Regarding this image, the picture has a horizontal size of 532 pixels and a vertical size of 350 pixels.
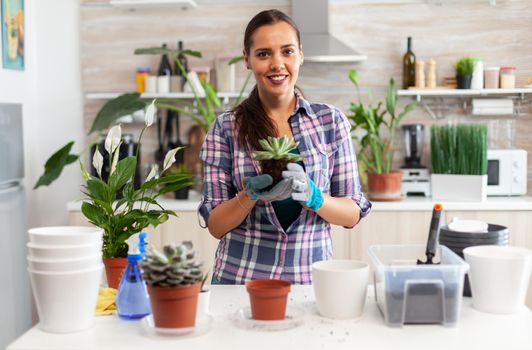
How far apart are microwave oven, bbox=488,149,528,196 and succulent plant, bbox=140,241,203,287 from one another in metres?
2.86

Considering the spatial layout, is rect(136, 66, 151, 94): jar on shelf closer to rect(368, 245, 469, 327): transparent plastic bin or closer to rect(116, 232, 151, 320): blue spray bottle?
rect(116, 232, 151, 320): blue spray bottle

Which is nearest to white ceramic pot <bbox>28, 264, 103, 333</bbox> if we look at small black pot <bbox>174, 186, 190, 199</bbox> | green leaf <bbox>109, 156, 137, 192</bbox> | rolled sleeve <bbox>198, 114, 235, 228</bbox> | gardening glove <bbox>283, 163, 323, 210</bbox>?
green leaf <bbox>109, 156, 137, 192</bbox>

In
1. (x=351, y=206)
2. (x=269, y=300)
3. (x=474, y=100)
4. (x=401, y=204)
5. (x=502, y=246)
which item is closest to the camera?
(x=269, y=300)

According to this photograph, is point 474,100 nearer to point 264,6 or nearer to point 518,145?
point 518,145

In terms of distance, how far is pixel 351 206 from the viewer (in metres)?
2.15

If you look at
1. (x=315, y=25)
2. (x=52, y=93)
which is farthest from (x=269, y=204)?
(x=52, y=93)

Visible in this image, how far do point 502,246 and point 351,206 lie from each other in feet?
1.54

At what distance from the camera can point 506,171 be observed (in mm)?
4043

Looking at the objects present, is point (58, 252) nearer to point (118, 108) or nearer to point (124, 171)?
point (124, 171)

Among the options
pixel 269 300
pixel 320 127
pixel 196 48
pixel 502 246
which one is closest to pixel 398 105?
pixel 196 48

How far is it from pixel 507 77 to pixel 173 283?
3.18 meters

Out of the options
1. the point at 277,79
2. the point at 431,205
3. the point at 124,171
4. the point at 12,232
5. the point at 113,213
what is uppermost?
the point at 277,79

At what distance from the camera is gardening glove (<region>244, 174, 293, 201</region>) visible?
5.83ft

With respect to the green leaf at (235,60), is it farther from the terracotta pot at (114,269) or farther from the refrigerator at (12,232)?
the terracotta pot at (114,269)
